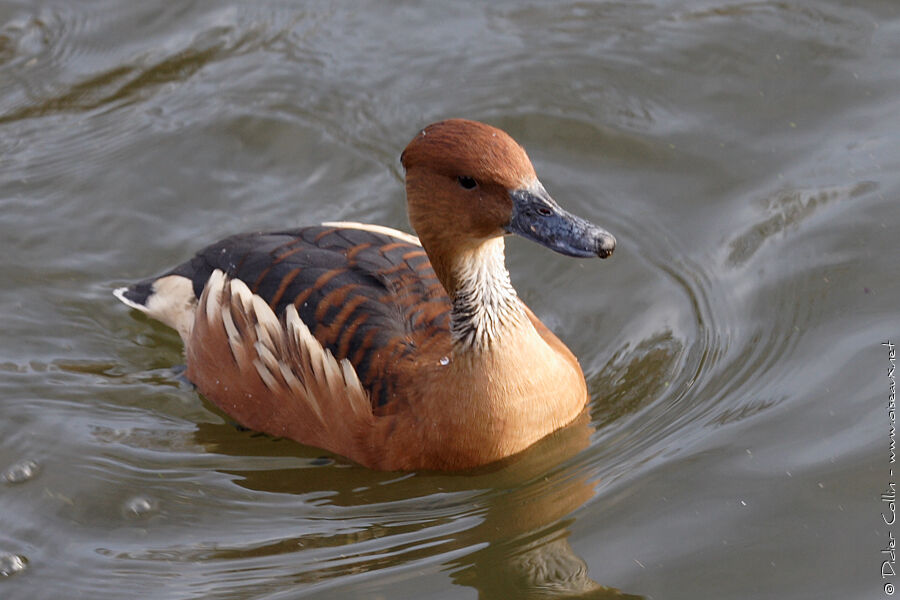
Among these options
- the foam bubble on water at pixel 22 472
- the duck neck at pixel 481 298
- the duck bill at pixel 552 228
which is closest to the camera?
the duck bill at pixel 552 228

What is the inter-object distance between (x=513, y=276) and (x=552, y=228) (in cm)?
192

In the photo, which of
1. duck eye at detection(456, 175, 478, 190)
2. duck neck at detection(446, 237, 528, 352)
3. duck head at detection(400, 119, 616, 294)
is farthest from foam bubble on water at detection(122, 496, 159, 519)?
duck eye at detection(456, 175, 478, 190)

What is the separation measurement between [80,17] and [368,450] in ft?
16.9

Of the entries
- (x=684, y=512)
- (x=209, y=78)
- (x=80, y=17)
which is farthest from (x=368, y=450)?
(x=80, y=17)

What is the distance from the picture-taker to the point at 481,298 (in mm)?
5629

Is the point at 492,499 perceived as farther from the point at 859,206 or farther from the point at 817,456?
the point at 859,206

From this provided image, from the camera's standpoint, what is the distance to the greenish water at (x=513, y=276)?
5348mm

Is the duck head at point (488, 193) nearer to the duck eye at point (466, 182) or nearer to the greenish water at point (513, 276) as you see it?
the duck eye at point (466, 182)

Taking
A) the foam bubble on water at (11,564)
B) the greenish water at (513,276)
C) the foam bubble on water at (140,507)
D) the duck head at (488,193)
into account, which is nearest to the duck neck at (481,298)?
the duck head at (488,193)

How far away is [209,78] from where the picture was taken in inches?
343

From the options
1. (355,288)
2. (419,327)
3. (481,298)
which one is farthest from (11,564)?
(481,298)

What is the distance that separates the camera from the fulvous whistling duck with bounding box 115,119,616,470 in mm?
5359

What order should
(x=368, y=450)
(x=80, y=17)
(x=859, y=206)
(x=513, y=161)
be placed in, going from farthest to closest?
(x=80, y=17)
(x=859, y=206)
(x=368, y=450)
(x=513, y=161)

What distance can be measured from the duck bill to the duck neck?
332 mm
